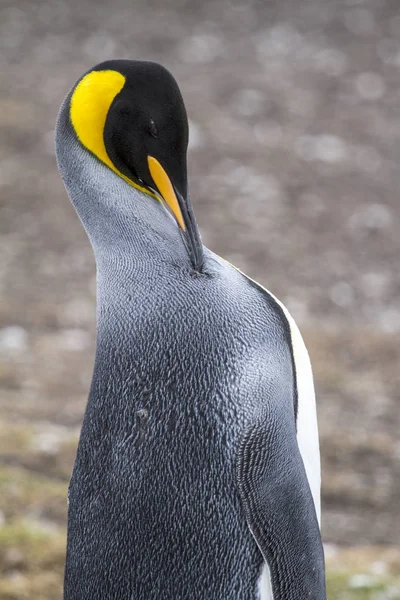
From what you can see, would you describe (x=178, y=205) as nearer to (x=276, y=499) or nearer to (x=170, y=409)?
(x=170, y=409)

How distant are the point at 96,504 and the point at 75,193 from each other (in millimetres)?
938

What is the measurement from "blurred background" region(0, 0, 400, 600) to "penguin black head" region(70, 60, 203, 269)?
235cm

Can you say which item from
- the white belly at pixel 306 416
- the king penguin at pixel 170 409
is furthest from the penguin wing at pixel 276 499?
the white belly at pixel 306 416

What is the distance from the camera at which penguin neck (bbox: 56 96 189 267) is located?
8.77 feet

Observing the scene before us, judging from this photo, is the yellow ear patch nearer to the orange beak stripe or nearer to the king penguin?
the king penguin

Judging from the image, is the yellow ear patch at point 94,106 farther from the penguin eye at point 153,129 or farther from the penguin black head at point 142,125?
the penguin eye at point 153,129

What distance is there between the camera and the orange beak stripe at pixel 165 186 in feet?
8.45

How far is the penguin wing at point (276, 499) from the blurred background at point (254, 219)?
6.24 ft

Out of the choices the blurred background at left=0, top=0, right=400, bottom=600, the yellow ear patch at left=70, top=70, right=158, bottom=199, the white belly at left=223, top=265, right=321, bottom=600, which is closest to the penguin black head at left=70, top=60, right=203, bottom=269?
the yellow ear patch at left=70, top=70, right=158, bottom=199

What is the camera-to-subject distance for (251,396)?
2527mm

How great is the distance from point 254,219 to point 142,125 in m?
8.27

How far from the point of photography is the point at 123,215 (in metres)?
2.68

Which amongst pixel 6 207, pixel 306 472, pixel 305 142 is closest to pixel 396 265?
pixel 305 142

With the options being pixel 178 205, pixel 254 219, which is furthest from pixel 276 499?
pixel 254 219
